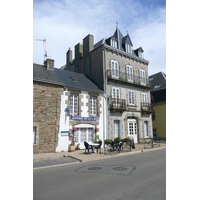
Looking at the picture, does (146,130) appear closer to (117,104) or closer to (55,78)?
(117,104)

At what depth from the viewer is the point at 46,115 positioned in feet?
39.8

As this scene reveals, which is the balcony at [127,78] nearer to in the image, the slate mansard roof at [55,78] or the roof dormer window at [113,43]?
the slate mansard roof at [55,78]

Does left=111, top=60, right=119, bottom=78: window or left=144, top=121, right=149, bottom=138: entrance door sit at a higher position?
left=111, top=60, right=119, bottom=78: window

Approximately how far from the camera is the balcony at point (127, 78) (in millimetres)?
16987

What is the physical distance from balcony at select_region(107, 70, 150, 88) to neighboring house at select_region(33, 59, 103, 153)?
2570 mm

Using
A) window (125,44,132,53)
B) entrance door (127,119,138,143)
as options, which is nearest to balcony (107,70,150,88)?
window (125,44,132,53)

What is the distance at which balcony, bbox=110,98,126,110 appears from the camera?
630 inches

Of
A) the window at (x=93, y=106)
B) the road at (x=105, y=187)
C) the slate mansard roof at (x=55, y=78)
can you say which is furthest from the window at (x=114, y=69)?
the road at (x=105, y=187)

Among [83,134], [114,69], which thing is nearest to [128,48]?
[114,69]

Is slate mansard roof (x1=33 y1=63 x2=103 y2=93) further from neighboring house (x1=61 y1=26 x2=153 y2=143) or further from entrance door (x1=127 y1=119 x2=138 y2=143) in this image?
entrance door (x1=127 y1=119 x2=138 y2=143)
